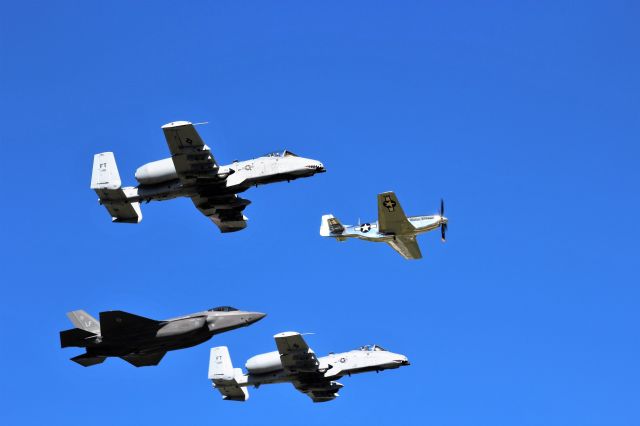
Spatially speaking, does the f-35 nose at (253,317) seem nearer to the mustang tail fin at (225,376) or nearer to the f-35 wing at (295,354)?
the f-35 wing at (295,354)

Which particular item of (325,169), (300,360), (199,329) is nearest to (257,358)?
(300,360)

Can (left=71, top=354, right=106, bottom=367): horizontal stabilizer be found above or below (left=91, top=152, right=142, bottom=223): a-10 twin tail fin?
below

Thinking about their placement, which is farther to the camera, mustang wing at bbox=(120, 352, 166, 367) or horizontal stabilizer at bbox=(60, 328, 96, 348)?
mustang wing at bbox=(120, 352, 166, 367)

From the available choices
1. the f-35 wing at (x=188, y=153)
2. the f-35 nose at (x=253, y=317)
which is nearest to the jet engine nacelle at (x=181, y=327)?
the f-35 nose at (x=253, y=317)

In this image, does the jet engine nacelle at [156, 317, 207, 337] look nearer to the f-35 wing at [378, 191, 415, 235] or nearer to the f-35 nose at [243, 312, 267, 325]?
the f-35 nose at [243, 312, 267, 325]

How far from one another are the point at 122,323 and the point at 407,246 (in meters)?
33.0

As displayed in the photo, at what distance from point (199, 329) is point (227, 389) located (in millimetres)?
18210

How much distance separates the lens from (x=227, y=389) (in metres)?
91.6

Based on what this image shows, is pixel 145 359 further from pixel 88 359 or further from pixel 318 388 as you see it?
pixel 318 388

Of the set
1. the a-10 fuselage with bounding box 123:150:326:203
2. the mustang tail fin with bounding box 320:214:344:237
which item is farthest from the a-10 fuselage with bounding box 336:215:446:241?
the a-10 fuselage with bounding box 123:150:326:203

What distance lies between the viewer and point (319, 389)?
87.4m

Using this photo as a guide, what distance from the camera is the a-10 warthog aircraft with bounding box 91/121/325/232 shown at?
7600cm

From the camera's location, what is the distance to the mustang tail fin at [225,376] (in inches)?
3580

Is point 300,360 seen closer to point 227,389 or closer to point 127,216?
point 227,389
